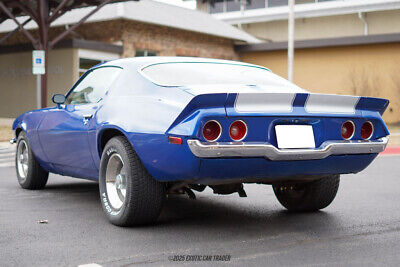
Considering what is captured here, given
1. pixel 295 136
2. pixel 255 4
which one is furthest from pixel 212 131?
pixel 255 4

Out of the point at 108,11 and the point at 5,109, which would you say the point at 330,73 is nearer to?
the point at 108,11

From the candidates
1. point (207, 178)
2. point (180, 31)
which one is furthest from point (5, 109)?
point (207, 178)

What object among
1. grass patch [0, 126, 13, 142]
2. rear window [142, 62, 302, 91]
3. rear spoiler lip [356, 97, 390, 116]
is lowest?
grass patch [0, 126, 13, 142]

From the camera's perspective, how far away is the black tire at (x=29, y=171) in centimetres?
689

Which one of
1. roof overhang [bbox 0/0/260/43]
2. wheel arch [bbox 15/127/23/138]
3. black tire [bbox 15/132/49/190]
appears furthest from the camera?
roof overhang [bbox 0/0/260/43]

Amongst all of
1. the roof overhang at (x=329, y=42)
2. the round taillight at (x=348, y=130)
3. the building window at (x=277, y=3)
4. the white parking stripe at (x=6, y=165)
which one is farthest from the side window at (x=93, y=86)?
the building window at (x=277, y=3)

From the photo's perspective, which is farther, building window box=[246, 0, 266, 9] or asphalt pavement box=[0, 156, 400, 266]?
building window box=[246, 0, 266, 9]

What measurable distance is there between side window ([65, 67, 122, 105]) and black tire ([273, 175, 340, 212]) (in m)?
1.80

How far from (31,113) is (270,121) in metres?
3.59

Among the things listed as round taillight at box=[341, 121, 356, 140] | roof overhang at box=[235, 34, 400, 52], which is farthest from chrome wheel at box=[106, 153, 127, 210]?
roof overhang at box=[235, 34, 400, 52]

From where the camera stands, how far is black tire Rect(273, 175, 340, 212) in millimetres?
5402

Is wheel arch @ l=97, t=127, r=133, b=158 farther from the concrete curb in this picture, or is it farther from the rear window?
the concrete curb

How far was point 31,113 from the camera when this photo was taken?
22.7 feet

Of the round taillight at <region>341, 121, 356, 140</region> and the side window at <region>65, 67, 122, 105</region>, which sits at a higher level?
the side window at <region>65, 67, 122, 105</region>
